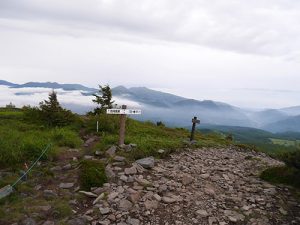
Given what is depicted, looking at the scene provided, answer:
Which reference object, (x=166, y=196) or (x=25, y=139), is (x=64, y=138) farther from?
(x=166, y=196)

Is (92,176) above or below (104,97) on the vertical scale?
below

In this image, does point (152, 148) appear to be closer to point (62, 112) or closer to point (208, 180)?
point (208, 180)

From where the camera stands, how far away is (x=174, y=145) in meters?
18.2

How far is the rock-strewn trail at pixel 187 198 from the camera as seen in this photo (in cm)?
1103

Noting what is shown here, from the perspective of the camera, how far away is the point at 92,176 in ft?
42.1

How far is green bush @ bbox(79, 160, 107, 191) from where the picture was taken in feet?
41.6

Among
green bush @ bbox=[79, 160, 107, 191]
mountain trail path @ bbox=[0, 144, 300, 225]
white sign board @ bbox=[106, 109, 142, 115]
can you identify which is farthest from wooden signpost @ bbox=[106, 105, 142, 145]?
green bush @ bbox=[79, 160, 107, 191]

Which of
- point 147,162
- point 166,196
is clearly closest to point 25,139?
point 147,162

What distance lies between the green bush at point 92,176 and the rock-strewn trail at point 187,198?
0.35 m

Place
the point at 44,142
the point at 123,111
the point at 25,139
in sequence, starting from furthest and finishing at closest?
the point at 123,111 → the point at 44,142 → the point at 25,139

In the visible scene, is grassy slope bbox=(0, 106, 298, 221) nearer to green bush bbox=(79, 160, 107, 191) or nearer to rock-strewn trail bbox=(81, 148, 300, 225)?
green bush bbox=(79, 160, 107, 191)

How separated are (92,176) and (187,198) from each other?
11.7ft

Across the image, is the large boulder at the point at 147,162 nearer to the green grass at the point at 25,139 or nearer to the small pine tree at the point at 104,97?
the green grass at the point at 25,139

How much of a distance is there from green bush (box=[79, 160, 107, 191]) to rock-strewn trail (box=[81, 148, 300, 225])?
1.16 ft
